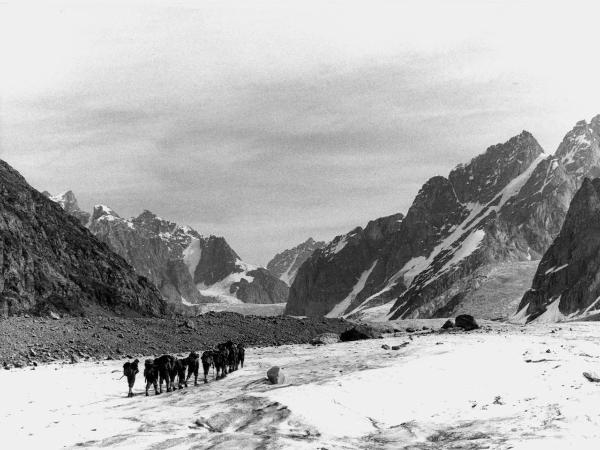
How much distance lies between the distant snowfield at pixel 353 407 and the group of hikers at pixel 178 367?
1.21m

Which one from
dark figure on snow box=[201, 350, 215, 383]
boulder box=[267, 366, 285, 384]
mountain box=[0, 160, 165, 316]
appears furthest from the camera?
mountain box=[0, 160, 165, 316]

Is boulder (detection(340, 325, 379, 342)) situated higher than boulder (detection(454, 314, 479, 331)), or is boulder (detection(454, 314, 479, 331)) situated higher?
boulder (detection(340, 325, 379, 342))

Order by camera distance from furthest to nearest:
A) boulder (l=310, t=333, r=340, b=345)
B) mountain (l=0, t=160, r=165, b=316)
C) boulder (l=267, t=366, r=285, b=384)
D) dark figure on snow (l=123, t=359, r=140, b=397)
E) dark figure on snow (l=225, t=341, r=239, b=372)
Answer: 1. mountain (l=0, t=160, r=165, b=316)
2. boulder (l=310, t=333, r=340, b=345)
3. dark figure on snow (l=225, t=341, r=239, b=372)
4. dark figure on snow (l=123, t=359, r=140, b=397)
5. boulder (l=267, t=366, r=285, b=384)

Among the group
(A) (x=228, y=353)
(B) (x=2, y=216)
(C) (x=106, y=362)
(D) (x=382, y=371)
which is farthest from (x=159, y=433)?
(B) (x=2, y=216)

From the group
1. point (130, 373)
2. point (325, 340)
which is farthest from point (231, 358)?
point (325, 340)

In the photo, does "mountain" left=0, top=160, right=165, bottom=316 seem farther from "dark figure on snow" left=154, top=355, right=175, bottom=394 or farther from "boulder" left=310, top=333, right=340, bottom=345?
"dark figure on snow" left=154, top=355, right=175, bottom=394

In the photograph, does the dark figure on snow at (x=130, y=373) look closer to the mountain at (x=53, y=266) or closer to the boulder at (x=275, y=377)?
the boulder at (x=275, y=377)

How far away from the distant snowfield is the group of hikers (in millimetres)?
1212

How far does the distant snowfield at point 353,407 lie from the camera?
25109mm

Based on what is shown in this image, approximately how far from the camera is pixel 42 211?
108 meters

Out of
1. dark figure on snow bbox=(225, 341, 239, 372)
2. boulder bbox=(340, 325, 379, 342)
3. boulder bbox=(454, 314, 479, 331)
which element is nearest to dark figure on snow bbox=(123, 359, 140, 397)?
dark figure on snow bbox=(225, 341, 239, 372)

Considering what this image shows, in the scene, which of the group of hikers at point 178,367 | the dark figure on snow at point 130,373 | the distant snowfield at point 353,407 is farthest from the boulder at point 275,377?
the dark figure on snow at point 130,373

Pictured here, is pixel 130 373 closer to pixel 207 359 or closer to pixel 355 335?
pixel 207 359

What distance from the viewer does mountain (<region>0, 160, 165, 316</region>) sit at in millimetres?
86500
